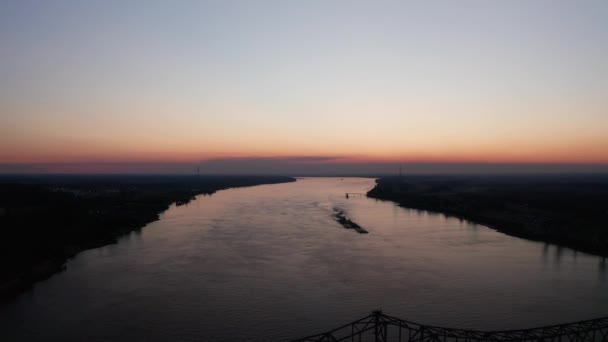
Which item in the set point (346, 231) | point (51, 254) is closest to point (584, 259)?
point (346, 231)

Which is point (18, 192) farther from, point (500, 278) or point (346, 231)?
point (500, 278)

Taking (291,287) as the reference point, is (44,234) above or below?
above

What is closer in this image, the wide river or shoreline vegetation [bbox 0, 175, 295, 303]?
the wide river

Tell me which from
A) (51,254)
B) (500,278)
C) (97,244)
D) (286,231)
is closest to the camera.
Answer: (500,278)

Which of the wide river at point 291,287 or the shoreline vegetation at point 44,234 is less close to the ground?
the shoreline vegetation at point 44,234

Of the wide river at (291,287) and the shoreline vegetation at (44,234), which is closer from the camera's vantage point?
the wide river at (291,287)

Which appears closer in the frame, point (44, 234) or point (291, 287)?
point (291, 287)

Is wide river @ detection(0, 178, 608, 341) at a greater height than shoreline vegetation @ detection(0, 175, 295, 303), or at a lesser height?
lesser

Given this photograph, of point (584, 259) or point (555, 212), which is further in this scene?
point (555, 212)
